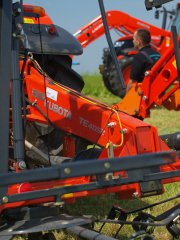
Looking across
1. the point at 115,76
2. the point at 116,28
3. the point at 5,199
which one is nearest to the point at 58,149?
the point at 5,199

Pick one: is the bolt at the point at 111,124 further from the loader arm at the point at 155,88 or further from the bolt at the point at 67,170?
the loader arm at the point at 155,88

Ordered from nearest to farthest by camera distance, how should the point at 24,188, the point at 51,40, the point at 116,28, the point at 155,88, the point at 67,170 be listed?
the point at 67,170 < the point at 24,188 < the point at 51,40 < the point at 155,88 < the point at 116,28

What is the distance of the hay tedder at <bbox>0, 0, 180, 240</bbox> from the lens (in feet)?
8.89

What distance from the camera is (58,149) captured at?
4176mm

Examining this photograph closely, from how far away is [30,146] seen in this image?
379 cm

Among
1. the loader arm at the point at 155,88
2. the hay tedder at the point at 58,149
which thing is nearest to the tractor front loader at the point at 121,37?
the loader arm at the point at 155,88

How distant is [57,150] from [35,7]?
1060 mm

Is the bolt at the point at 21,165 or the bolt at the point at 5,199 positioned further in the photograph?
the bolt at the point at 21,165

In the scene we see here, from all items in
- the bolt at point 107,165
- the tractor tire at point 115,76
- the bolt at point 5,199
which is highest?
the bolt at point 107,165

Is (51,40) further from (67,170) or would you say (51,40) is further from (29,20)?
(67,170)

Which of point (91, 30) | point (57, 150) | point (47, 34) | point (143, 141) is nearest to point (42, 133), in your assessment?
point (57, 150)

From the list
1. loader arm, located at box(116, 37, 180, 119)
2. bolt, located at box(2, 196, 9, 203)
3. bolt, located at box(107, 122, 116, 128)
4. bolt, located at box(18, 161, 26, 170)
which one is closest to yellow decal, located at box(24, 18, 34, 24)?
bolt, located at box(107, 122, 116, 128)

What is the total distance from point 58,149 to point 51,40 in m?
0.76

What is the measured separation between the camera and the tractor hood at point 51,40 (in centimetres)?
391
